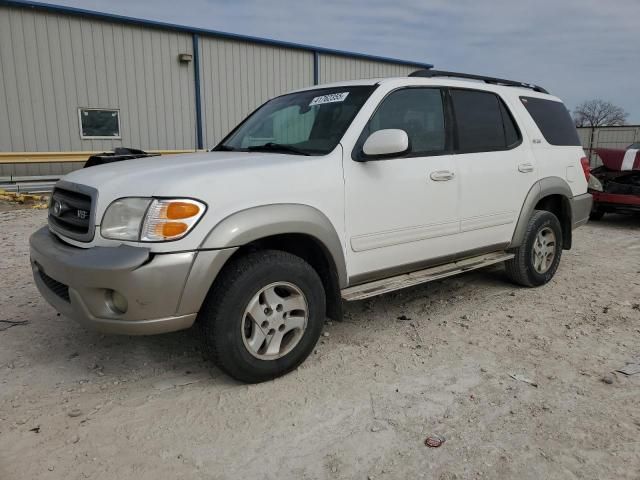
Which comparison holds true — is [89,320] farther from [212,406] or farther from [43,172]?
[43,172]

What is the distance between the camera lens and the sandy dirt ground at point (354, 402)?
2273 mm

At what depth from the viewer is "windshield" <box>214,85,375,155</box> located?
11.2 feet

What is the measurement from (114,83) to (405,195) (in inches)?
447

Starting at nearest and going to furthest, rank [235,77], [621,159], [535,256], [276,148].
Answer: [276,148] → [535,256] → [621,159] → [235,77]

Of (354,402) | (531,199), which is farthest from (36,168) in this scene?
(354,402)

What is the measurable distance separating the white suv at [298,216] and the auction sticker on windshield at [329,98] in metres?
0.01

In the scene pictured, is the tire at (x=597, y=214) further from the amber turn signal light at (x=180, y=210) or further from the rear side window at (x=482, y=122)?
the amber turn signal light at (x=180, y=210)

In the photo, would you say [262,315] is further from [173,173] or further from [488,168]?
[488,168]

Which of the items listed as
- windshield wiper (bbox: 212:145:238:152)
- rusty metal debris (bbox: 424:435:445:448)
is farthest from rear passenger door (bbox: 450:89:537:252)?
rusty metal debris (bbox: 424:435:445:448)

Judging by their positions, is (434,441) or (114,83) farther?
(114,83)

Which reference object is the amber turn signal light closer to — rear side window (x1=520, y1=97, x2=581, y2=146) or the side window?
the side window

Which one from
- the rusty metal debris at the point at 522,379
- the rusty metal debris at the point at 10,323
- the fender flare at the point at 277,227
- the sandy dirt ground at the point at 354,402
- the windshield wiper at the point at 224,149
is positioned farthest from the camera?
the windshield wiper at the point at 224,149

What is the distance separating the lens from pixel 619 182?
28.1 feet

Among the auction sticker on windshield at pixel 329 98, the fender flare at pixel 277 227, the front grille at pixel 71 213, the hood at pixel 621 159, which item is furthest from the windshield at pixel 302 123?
the hood at pixel 621 159
